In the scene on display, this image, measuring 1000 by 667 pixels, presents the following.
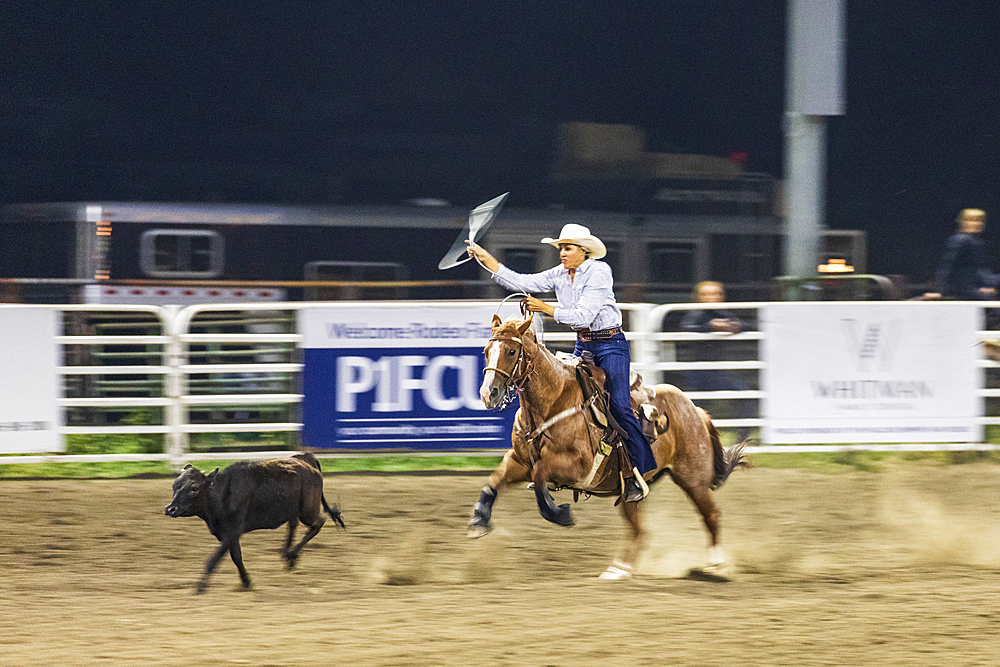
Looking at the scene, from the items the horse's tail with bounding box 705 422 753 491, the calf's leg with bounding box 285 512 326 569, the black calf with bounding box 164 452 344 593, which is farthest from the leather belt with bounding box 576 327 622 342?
the calf's leg with bounding box 285 512 326 569

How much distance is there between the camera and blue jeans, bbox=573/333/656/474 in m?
5.93

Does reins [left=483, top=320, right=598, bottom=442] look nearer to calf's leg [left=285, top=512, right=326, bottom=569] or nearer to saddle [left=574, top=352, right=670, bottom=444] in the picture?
saddle [left=574, top=352, right=670, bottom=444]

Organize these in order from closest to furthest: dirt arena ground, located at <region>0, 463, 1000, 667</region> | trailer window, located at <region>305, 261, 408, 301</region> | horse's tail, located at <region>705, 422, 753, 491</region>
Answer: dirt arena ground, located at <region>0, 463, 1000, 667</region>
horse's tail, located at <region>705, 422, 753, 491</region>
trailer window, located at <region>305, 261, 408, 301</region>

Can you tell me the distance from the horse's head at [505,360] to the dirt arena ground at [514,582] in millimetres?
968

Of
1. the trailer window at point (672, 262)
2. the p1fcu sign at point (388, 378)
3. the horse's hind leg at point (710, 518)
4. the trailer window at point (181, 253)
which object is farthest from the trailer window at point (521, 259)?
the horse's hind leg at point (710, 518)

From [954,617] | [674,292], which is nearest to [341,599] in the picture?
[954,617]

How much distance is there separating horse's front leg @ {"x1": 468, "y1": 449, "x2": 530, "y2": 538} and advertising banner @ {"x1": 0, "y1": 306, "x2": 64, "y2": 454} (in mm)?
4300

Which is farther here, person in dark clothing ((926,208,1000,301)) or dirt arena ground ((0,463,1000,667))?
person in dark clothing ((926,208,1000,301))

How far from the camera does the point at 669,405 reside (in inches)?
250

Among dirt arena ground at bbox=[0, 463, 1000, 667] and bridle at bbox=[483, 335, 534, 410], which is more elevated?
bridle at bbox=[483, 335, 534, 410]

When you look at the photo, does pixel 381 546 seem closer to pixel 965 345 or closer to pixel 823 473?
pixel 823 473

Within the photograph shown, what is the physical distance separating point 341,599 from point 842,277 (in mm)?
6505

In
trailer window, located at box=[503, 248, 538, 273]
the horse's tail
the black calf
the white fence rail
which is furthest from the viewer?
trailer window, located at box=[503, 248, 538, 273]

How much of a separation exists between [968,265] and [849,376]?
1917mm
